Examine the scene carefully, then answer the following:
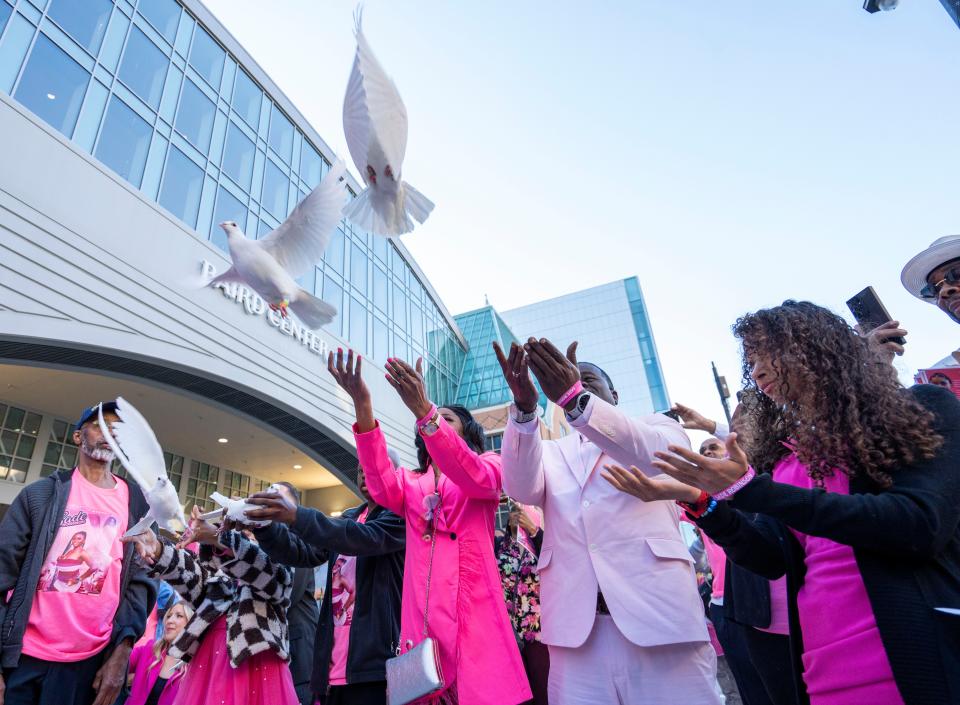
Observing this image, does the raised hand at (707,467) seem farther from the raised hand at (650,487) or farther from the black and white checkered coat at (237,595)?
the black and white checkered coat at (237,595)

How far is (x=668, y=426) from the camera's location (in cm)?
204

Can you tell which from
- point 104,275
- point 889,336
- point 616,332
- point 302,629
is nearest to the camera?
point 889,336

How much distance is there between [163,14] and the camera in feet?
39.9

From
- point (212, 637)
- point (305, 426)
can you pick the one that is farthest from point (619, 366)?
point (212, 637)

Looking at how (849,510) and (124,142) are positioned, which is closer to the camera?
(849,510)

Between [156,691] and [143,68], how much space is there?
12.0 metres

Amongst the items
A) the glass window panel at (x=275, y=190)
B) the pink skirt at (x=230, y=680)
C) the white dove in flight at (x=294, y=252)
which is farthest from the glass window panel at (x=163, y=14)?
the pink skirt at (x=230, y=680)

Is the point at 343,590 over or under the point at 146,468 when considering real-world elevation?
under

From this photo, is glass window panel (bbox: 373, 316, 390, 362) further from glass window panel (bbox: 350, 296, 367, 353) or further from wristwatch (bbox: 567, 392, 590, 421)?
wristwatch (bbox: 567, 392, 590, 421)

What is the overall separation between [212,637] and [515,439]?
221 cm

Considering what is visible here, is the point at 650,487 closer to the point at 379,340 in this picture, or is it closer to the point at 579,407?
the point at 579,407

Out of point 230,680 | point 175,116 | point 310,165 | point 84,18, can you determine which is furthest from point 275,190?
point 230,680

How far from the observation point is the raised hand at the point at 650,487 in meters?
1.51

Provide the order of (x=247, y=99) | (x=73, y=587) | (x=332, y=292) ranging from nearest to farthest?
(x=73, y=587) → (x=247, y=99) → (x=332, y=292)
